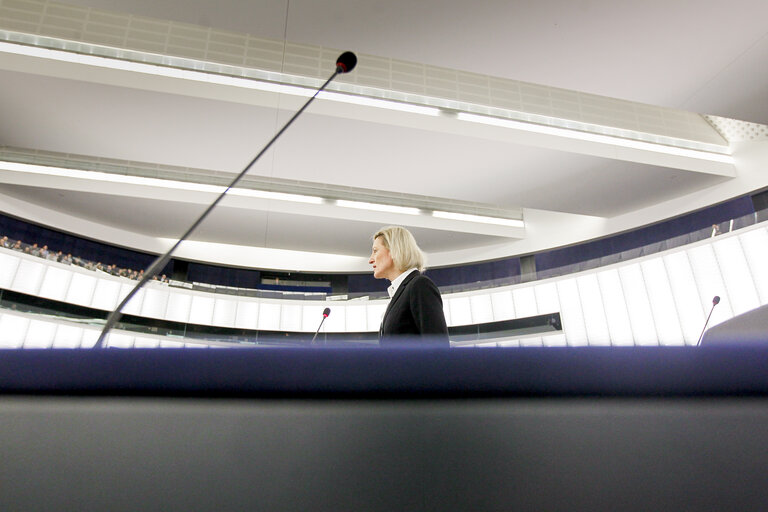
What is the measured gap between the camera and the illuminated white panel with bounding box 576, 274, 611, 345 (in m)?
7.32

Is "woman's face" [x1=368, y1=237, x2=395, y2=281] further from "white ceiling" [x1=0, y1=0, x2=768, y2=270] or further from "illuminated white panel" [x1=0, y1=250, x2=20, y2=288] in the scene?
"illuminated white panel" [x1=0, y1=250, x2=20, y2=288]

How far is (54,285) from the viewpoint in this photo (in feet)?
23.0

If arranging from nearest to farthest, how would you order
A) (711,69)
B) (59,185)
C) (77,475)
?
1. (77,475)
2. (711,69)
3. (59,185)

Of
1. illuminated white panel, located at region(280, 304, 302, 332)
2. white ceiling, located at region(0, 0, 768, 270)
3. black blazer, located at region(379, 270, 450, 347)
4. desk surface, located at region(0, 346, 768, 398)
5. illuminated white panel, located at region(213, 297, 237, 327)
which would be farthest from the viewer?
illuminated white panel, located at region(213, 297, 237, 327)

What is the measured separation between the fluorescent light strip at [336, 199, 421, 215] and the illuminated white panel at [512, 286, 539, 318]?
7.27 ft

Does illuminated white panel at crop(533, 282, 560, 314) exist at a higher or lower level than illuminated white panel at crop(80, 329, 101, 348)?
higher

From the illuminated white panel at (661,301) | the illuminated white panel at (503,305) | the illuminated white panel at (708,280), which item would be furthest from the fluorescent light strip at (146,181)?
the illuminated white panel at (708,280)

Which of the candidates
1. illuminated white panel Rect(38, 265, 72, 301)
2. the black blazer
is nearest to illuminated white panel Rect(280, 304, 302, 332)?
illuminated white panel Rect(38, 265, 72, 301)

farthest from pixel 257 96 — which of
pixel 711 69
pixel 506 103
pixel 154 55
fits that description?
pixel 711 69

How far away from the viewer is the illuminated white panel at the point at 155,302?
24.4 ft

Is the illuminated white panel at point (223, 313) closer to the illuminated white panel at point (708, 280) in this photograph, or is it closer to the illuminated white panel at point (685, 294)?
the illuminated white panel at point (685, 294)

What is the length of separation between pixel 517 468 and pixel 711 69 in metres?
5.48

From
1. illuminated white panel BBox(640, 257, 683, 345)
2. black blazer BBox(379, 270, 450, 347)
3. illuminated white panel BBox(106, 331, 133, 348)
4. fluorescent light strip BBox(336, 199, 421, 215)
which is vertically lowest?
illuminated white panel BBox(106, 331, 133, 348)

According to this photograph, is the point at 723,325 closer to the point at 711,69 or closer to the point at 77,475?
the point at 77,475
